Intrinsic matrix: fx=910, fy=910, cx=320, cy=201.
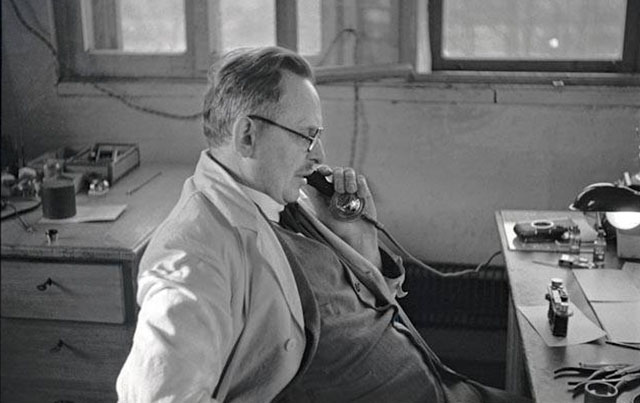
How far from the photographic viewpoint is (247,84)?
183 cm

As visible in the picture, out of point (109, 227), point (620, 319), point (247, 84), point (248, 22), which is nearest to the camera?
point (247, 84)

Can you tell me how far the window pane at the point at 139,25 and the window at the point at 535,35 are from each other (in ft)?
2.95

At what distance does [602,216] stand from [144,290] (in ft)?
4.56

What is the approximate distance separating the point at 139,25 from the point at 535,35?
54.4 inches

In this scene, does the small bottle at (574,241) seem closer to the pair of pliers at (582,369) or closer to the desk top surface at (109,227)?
the pair of pliers at (582,369)

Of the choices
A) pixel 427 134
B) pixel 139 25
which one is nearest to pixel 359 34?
pixel 427 134

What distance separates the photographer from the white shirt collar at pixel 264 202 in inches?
74.4

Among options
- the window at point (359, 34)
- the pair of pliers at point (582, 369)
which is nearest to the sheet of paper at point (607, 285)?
the pair of pliers at point (582, 369)

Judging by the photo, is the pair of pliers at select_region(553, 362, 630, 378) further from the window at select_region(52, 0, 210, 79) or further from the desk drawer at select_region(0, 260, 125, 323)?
the window at select_region(52, 0, 210, 79)

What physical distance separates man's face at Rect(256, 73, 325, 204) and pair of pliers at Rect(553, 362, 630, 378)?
2.14 feet

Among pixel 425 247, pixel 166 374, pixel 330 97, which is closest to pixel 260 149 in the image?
pixel 166 374

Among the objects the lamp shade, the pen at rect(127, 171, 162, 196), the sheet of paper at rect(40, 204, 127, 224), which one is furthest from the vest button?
the pen at rect(127, 171, 162, 196)

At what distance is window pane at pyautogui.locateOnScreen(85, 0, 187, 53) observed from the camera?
10.5 feet

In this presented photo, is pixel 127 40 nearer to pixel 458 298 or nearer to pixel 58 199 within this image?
pixel 58 199
